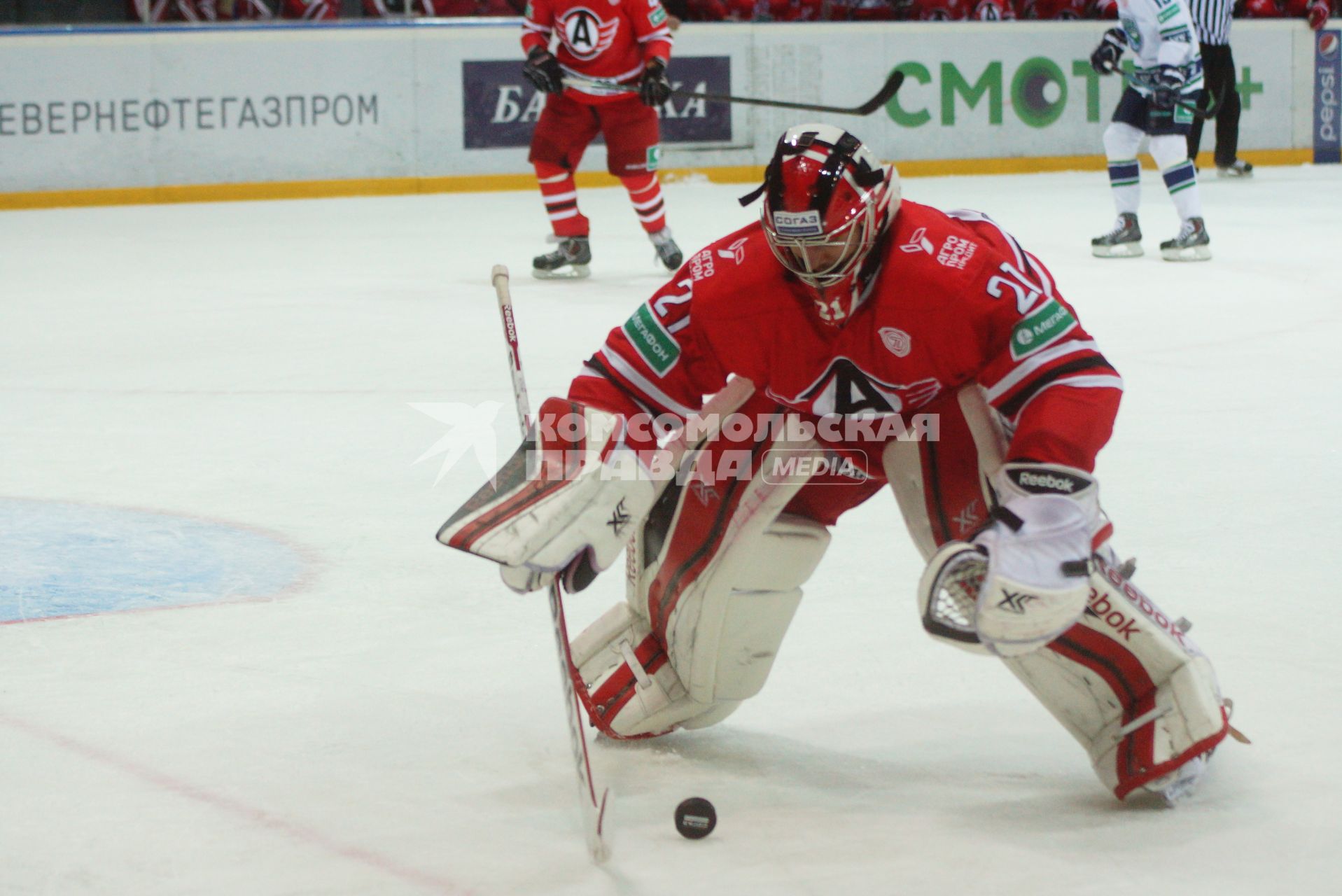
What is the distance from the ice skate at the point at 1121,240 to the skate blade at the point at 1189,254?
0.14 meters

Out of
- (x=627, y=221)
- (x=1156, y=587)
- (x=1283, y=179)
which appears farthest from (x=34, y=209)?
(x=1156, y=587)

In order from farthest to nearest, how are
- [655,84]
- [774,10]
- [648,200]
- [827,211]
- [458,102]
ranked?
[774,10] → [458,102] → [648,200] → [655,84] → [827,211]

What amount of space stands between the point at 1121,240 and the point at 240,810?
A: 5.85 meters

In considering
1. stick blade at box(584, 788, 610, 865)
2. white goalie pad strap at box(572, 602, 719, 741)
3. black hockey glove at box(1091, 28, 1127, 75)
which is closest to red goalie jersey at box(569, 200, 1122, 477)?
white goalie pad strap at box(572, 602, 719, 741)

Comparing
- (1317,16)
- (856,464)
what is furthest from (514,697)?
(1317,16)

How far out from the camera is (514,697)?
93.2 inches

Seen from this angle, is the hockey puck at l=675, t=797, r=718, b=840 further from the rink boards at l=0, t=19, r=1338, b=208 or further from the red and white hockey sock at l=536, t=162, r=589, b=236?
the rink boards at l=0, t=19, r=1338, b=208

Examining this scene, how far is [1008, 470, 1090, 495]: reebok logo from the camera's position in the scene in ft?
5.96

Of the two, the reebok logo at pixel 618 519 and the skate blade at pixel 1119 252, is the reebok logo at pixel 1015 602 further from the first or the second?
the skate blade at pixel 1119 252

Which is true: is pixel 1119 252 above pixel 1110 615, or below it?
below

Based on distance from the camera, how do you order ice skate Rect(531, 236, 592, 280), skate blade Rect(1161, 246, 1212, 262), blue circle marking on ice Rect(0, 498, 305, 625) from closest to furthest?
1. blue circle marking on ice Rect(0, 498, 305, 625)
2. ice skate Rect(531, 236, 592, 280)
3. skate blade Rect(1161, 246, 1212, 262)

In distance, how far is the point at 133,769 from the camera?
2.10m

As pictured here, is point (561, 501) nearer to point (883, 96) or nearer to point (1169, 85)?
point (883, 96)

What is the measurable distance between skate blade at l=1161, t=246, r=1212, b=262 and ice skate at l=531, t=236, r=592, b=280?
7.84ft
